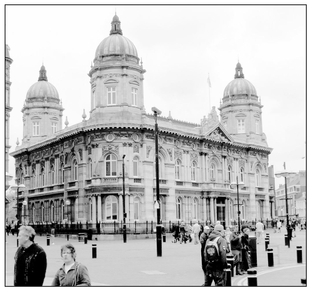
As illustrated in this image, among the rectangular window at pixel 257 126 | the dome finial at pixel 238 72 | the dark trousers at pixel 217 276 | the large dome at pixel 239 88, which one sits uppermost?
the dome finial at pixel 238 72

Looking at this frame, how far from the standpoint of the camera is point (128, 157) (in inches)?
1992

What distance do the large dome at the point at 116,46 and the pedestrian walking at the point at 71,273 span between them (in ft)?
145

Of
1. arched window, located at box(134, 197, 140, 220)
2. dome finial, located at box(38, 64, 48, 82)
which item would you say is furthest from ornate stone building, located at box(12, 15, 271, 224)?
dome finial, located at box(38, 64, 48, 82)

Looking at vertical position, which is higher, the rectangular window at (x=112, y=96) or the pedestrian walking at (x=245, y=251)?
the rectangular window at (x=112, y=96)

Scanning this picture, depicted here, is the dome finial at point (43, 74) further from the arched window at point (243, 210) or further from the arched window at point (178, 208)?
the arched window at point (243, 210)

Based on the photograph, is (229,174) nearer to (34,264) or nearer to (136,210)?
(136,210)

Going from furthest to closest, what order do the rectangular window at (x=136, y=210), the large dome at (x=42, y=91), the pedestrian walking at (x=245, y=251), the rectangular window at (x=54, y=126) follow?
the large dome at (x=42, y=91), the rectangular window at (x=54, y=126), the rectangular window at (x=136, y=210), the pedestrian walking at (x=245, y=251)

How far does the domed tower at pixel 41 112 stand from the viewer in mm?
67125

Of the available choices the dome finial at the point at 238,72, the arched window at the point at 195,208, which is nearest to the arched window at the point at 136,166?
the arched window at the point at 195,208

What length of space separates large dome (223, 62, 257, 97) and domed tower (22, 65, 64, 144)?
21597 mm

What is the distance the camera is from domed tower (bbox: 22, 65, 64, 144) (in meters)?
67.1

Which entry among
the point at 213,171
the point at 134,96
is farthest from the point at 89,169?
the point at 213,171

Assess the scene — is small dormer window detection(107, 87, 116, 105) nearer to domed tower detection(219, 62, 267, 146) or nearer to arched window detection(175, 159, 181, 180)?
arched window detection(175, 159, 181, 180)

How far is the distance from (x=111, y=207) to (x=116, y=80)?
12052mm
